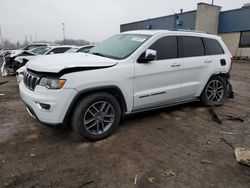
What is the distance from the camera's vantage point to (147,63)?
3.96m

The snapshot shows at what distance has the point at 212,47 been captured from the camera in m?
5.20

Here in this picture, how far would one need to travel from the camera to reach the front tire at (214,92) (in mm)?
5289

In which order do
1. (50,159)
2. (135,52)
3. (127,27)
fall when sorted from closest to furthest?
(50,159)
(135,52)
(127,27)

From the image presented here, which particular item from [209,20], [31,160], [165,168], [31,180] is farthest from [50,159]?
[209,20]

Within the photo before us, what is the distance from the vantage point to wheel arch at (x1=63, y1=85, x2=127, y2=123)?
3.30m

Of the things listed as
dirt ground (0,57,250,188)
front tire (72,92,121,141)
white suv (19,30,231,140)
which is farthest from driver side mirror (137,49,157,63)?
dirt ground (0,57,250,188)

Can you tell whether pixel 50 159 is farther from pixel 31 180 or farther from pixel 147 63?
pixel 147 63

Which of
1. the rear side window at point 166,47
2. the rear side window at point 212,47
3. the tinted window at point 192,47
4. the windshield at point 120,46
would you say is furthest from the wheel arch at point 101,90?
the rear side window at point 212,47

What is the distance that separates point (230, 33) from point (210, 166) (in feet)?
73.9

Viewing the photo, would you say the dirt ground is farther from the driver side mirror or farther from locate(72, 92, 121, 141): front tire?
the driver side mirror

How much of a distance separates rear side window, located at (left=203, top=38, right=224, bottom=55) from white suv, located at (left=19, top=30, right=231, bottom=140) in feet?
0.08

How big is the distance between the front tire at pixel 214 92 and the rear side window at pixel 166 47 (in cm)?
140

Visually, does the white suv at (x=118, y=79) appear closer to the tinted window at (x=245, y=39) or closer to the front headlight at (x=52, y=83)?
the front headlight at (x=52, y=83)

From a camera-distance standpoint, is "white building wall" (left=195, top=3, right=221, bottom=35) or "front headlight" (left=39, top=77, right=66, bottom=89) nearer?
"front headlight" (left=39, top=77, right=66, bottom=89)
